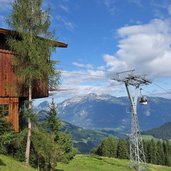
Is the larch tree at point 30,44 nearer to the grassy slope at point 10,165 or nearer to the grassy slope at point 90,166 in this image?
the grassy slope at point 10,165

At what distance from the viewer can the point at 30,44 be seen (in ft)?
107

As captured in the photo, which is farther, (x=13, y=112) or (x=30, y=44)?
(x=13, y=112)

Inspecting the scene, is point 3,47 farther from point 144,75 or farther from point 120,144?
point 120,144

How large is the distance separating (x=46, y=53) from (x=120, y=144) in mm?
125419

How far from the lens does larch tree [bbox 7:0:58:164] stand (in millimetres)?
32750

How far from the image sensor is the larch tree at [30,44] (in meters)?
32.8

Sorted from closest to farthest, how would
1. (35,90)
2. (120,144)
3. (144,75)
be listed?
(35,90), (144,75), (120,144)

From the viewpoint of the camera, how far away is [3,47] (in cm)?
3638

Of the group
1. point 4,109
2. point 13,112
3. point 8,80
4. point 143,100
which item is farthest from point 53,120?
point 143,100

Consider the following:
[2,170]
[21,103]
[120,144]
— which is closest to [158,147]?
[120,144]

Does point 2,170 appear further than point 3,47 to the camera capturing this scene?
No

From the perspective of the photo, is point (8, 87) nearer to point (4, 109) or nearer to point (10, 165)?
point (4, 109)

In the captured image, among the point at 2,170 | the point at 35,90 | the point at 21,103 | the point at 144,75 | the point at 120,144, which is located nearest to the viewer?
the point at 2,170

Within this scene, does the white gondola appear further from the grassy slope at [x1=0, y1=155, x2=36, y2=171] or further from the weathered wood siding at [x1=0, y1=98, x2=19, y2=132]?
the grassy slope at [x1=0, y1=155, x2=36, y2=171]
